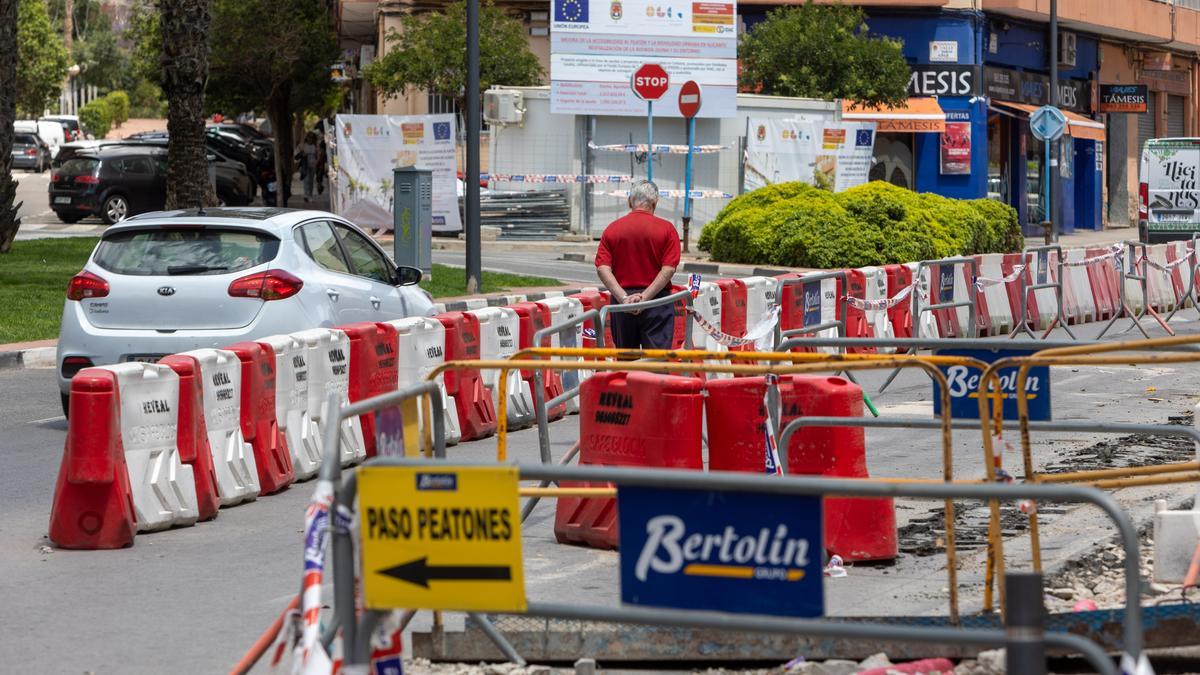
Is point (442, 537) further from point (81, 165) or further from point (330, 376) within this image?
point (81, 165)

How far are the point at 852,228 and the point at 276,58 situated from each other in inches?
1002

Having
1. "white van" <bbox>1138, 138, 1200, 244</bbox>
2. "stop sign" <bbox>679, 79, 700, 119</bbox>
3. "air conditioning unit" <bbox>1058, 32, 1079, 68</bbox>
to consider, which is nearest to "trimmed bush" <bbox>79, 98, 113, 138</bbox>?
"air conditioning unit" <bbox>1058, 32, 1079, 68</bbox>

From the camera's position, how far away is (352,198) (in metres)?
33.3

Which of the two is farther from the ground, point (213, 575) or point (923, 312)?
point (923, 312)

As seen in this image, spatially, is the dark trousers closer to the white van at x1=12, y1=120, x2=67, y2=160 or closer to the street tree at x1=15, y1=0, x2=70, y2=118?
the white van at x1=12, y1=120, x2=67, y2=160

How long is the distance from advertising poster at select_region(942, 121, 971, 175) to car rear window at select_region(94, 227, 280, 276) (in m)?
32.0

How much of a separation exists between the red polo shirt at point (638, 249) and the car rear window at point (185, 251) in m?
2.33

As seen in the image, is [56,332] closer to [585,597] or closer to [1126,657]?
[585,597]

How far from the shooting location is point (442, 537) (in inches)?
173

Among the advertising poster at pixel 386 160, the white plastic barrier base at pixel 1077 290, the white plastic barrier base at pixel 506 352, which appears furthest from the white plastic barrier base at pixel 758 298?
the advertising poster at pixel 386 160

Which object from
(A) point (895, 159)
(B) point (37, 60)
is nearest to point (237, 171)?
(A) point (895, 159)

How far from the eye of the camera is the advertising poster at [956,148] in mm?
42156

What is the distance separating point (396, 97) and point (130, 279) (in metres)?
28.8

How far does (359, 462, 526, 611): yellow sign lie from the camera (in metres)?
4.36
